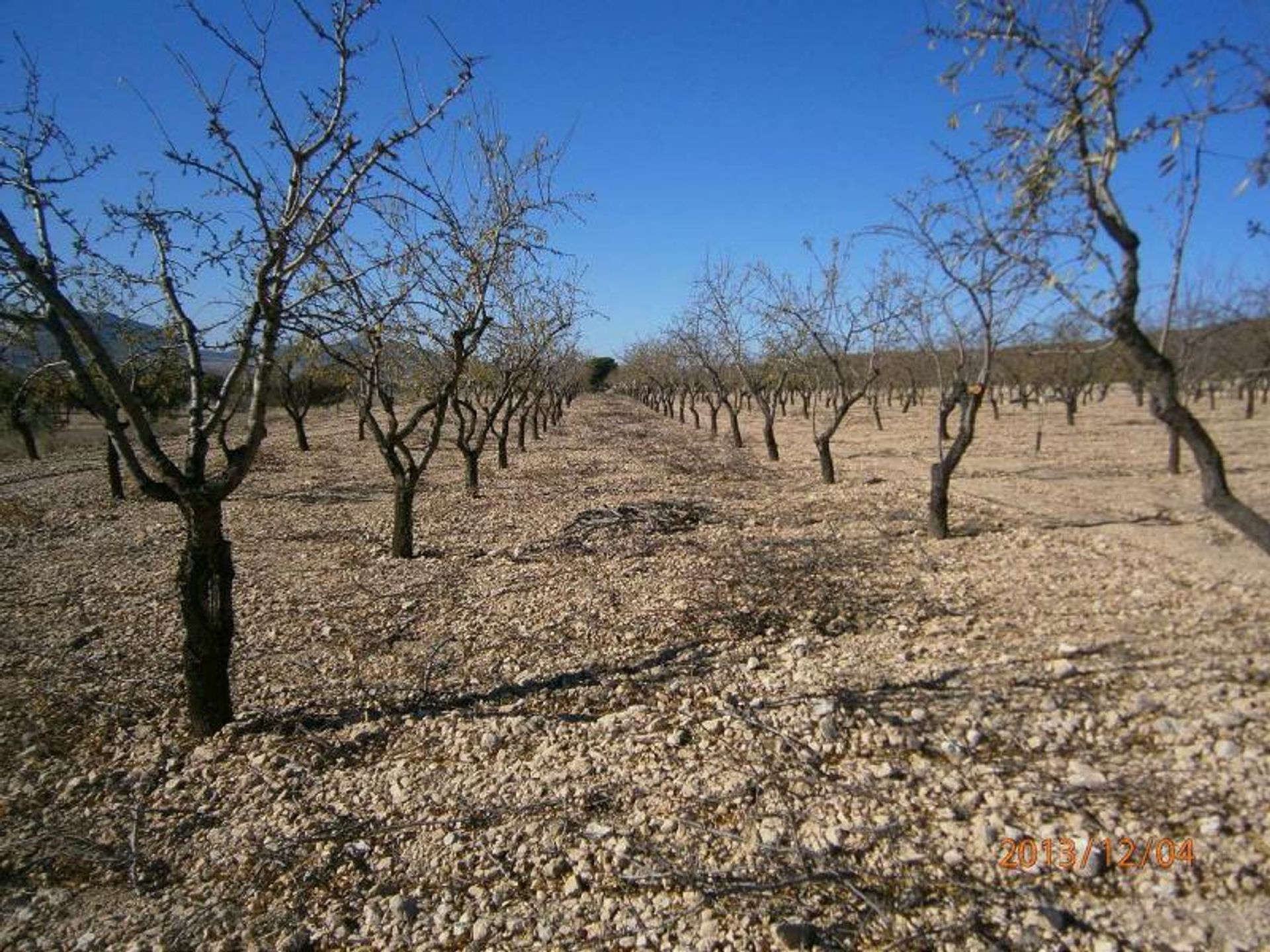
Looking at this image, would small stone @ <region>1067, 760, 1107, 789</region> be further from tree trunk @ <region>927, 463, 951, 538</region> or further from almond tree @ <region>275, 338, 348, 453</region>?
almond tree @ <region>275, 338, 348, 453</region>

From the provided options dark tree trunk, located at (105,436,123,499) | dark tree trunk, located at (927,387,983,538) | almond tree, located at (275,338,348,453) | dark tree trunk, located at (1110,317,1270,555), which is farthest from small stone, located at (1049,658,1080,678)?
dark tree trunk, located at (105,436,123,499)

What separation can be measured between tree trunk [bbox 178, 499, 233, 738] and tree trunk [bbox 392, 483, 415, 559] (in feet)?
14.4

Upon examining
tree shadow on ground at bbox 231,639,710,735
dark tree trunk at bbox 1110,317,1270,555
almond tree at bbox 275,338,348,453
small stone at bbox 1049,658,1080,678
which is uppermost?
almond tree at bbox 275,338,348,453

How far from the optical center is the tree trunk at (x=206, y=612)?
4254 millimetres

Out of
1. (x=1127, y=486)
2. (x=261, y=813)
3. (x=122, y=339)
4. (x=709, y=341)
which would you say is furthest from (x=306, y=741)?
(x=709, y=341)

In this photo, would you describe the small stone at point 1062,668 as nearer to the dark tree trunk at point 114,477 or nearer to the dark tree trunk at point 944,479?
the dark tree trunk at point 944,479

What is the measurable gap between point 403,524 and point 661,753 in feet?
20.1

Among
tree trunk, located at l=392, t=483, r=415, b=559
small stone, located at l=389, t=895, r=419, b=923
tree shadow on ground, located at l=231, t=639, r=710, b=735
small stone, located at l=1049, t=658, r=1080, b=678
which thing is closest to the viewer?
small stone, located at l=389, t=895, r=419, b=923

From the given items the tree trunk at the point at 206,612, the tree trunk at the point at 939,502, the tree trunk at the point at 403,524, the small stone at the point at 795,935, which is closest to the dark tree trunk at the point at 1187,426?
the small stone at the point at 795,935

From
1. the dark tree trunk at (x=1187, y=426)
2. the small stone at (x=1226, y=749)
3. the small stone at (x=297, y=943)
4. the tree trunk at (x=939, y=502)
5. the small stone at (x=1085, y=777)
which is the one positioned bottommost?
the small stone at (x=297, y=943)

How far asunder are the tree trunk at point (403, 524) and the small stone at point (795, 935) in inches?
290

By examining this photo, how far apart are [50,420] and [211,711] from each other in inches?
1279

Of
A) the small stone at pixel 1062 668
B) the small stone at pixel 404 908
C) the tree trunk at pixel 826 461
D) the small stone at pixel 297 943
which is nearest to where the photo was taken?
the small stone at pixel 297 943

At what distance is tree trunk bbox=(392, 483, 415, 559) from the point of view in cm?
884
